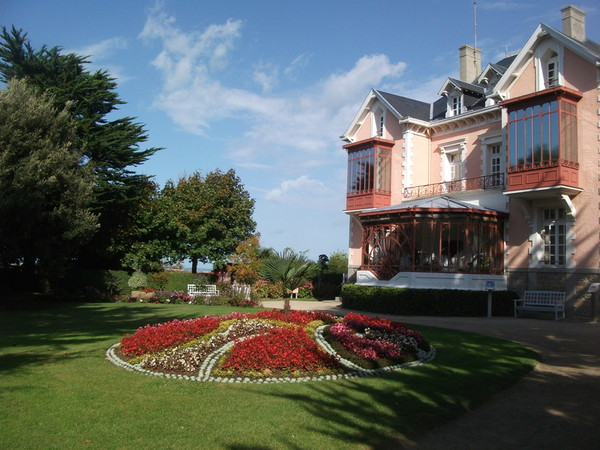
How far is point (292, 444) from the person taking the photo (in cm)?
534

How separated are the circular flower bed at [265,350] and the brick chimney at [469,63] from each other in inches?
959

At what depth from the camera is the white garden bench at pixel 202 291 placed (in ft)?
88.3

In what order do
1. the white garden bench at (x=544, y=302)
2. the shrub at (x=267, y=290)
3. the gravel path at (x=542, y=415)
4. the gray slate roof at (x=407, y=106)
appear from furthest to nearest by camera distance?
the shrub at (x=267, y=290)
the gray slate roof at (x=407, y=106)
the white garden bench at (x=544, y=302)
the gravel path at (x=542, y=415)

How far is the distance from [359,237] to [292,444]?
998 inches

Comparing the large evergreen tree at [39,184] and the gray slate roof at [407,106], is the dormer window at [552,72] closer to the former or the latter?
the gray slate roof at [407,106]

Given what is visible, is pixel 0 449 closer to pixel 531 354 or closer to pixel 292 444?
pixel 292 444

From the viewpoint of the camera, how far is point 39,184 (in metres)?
19.7

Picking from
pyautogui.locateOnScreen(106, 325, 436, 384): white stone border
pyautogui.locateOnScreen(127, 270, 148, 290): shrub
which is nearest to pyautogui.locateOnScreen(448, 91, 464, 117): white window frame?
pyautogui.locateOnScreen(127, 270, 148, 290): shrub

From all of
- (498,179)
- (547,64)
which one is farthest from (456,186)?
(547,64)

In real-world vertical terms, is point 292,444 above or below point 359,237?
below

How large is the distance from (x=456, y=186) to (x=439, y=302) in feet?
27.0

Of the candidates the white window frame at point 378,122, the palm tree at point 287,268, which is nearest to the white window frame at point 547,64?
the white window frame at point 378,122

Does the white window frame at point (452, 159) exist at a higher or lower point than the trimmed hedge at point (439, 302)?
higher

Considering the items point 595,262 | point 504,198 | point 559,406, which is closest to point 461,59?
point 504,198
